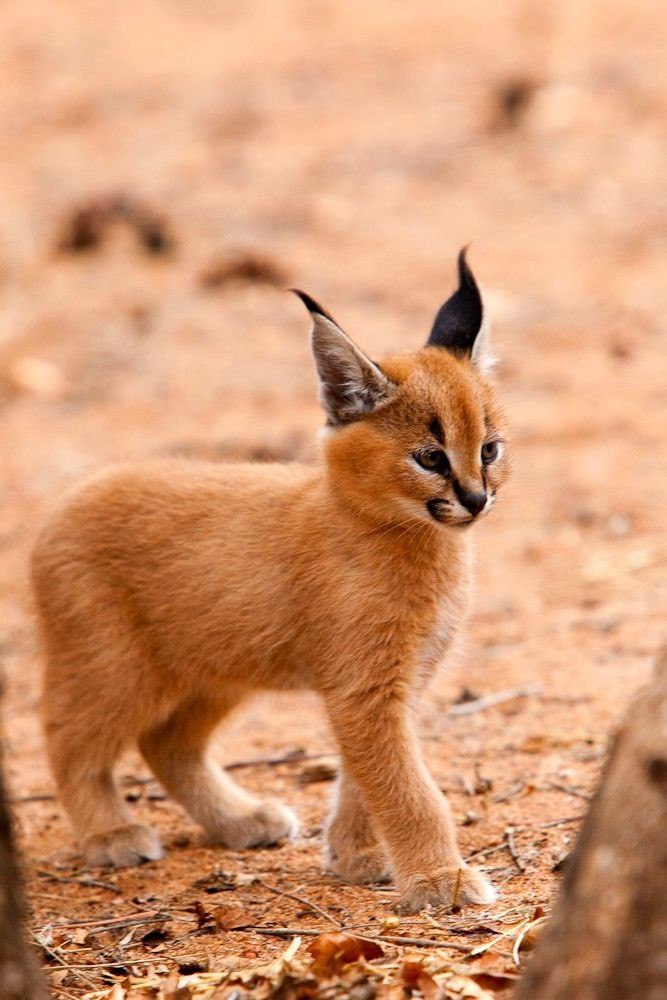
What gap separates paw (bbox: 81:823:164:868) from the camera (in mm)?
5602

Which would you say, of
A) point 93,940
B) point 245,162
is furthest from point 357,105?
point 93,940

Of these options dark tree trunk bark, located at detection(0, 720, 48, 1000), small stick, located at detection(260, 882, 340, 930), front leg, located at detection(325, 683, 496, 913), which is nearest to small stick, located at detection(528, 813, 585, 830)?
front leg, located at detection(325, 683, 496, 913)

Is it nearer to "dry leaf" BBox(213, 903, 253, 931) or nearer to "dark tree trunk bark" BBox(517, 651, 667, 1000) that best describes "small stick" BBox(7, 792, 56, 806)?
"dry leaf" BBox(213, 903, 253, 931)

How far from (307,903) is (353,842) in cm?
49

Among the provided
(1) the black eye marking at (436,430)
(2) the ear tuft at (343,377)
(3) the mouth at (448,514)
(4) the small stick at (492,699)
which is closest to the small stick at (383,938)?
(3) the mouth at (448,514)

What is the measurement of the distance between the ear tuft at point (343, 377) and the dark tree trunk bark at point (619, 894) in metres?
2.38

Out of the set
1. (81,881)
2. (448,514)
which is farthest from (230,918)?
(448,514)

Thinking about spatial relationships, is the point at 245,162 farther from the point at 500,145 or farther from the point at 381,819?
the point at 381,819

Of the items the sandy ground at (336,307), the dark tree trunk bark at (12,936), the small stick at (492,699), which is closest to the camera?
the dark tree trunk bark at (12,936)

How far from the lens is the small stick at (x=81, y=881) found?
209 inches

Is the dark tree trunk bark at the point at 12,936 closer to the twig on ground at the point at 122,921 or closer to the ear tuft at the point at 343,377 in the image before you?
the twig on ground at the point at 122,921

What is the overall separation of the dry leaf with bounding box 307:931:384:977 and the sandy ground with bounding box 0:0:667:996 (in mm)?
339

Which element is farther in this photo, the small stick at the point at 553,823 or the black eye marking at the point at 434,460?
the small stick at the point at 553,823

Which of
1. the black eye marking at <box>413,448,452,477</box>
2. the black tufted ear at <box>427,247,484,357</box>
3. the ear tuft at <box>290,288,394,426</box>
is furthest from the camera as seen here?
the black tufted ear at <box>427,247,484,357</box>
